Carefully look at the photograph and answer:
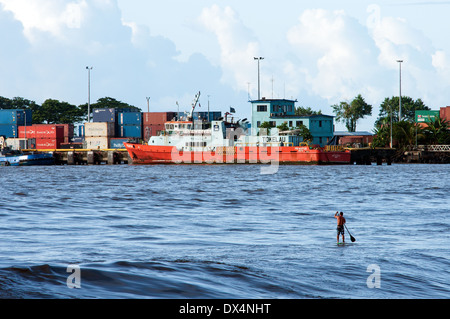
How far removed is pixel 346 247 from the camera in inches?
653

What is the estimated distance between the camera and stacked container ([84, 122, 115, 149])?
3883 inches

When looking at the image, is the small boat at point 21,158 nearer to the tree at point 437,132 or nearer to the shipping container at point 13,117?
the shipping container at point 13,117

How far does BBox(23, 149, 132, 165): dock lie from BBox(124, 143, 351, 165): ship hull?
10881 millimetres

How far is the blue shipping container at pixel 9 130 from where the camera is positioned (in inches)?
4021

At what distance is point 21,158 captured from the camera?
275 ft

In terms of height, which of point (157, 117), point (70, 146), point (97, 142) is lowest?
point (70, 146)

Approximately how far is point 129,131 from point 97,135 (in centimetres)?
567

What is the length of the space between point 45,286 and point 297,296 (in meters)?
4.68

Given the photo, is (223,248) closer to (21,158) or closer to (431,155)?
(21,158)

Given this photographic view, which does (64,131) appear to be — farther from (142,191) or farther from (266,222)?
(266,222)

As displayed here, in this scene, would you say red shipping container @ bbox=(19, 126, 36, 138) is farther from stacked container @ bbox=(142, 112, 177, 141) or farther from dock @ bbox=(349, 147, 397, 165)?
A: dock @ bbox=(349, 147, 397, 165)

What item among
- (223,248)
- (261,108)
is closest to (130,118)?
(261,108)

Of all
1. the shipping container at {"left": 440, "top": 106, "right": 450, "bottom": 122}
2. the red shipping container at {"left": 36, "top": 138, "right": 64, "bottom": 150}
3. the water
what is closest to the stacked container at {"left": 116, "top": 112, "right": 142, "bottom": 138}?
the red shipping container at {"left": 36, "top": 138, "right": 64, "bottom": 150}

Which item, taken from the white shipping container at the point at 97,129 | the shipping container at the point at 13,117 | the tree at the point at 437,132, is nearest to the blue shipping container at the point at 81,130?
the shipping container at the point at 13,117
